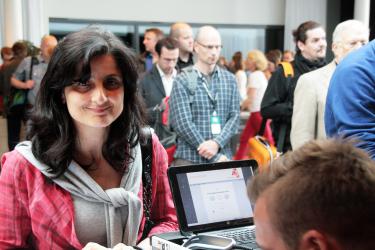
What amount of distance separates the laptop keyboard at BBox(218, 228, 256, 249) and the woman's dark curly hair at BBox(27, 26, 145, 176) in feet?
1.57

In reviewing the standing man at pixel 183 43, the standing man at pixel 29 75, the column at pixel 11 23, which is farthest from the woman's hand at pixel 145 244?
the column at pixel 11 23

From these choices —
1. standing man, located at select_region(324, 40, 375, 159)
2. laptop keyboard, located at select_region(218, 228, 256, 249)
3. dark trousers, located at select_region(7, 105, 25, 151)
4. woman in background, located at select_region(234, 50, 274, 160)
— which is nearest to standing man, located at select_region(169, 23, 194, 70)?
woman in background, located at select_region(234, 50, 274, 160)

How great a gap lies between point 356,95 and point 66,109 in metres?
0.89

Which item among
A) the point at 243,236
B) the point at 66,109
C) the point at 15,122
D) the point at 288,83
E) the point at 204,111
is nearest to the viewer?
the point at 243,236

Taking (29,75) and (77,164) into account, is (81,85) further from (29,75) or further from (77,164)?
(29,75)

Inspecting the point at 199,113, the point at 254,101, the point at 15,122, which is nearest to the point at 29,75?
the point at 15,122

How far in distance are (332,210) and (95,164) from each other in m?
1.16

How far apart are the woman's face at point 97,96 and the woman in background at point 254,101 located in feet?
8.97

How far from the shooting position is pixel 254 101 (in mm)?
5691

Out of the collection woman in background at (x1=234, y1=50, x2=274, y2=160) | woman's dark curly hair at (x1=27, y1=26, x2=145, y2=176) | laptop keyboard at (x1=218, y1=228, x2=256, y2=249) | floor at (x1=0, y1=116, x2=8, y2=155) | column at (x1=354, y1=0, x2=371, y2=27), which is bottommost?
floor at (x1=0, y1=116, x2=8, y2=155)

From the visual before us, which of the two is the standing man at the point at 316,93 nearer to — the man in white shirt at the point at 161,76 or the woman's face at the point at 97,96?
the man in white shirt at the point at 161,76

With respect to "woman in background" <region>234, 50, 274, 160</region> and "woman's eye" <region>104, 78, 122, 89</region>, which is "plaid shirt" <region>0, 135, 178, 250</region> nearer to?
"woman's eye" <region>104, 78, 122, 89</region>

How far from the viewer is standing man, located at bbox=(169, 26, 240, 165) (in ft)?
12.5

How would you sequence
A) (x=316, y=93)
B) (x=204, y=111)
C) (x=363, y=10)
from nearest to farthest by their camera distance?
(x=316, y=93), (x=204, y=111), (x=363, y=10)
